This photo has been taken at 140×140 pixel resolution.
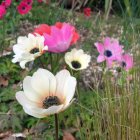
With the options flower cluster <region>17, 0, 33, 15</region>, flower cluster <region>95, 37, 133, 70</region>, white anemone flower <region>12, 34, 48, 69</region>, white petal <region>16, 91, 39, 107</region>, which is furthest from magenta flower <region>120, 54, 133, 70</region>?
flower cluster <region>17, 0, 33, 15</region>

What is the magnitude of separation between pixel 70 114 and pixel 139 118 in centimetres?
67

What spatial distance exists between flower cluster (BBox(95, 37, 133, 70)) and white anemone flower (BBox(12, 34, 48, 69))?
0.28m

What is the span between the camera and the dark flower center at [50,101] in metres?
1.95

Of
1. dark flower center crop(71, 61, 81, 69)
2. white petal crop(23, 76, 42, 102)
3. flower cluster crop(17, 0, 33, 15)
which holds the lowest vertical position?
white petal crop(23, 76, 42, 102)

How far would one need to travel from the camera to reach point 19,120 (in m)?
3.00

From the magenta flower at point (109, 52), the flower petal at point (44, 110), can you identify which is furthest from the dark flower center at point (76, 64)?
the flower petal at point (44, 110)

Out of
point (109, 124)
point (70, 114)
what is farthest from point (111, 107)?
point (70, 114)

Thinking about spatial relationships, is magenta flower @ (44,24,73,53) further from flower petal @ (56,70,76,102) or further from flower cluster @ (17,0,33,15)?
flower cluster @ (17,0,33,15)

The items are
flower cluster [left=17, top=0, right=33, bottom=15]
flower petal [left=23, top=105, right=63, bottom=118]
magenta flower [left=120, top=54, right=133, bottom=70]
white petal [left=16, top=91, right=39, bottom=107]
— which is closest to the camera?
flower petal [left=23, top=105, right=63, bottom=118]

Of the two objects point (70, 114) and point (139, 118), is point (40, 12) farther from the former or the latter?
point (139, 118)

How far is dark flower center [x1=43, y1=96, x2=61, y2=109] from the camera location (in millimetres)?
1954

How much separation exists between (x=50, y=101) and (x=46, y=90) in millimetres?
61

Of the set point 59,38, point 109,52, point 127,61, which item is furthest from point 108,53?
point 59,38

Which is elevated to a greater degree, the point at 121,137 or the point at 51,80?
the point at 51,80
